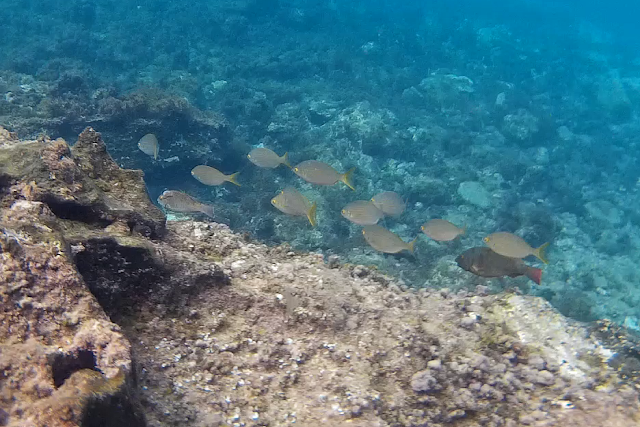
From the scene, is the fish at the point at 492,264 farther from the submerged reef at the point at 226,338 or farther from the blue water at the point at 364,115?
the blue water at the point at 364,115

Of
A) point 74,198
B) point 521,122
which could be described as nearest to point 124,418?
point 74,198

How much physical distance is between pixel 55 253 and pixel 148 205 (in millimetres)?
1204

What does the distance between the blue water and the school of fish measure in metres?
2.96

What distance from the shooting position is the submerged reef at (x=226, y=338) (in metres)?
1.62

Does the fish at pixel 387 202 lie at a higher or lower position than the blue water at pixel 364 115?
higher

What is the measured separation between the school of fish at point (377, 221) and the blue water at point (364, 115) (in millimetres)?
2963

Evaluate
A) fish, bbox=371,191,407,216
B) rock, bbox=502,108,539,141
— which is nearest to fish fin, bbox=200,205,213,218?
fish, bbox=371,191,407,216

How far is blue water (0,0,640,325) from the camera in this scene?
980cm

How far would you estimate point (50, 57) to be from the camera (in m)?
16.4

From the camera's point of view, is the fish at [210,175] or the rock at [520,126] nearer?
the fish at [210,175]

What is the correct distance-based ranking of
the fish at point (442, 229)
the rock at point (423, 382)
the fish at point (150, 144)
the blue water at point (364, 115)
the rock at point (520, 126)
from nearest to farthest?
1. the rock at point (423, 382)
2. the fish at point (442, 229)
3. the fish at point (150, 144)
4. the blue water at point (364, 115)
5. the rock at point (520, 126)

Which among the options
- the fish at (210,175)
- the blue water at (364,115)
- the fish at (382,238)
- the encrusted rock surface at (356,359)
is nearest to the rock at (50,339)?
the encrusted rock surface at (356,359)

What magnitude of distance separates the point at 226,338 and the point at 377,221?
3.68 m

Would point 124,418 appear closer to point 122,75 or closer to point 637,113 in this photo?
point 122,75
